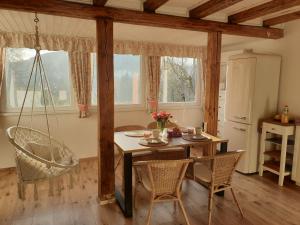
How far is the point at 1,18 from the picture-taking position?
9.90 feet

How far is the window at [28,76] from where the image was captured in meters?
3.91

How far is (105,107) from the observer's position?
2719mm

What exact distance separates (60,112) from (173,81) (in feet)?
7.91

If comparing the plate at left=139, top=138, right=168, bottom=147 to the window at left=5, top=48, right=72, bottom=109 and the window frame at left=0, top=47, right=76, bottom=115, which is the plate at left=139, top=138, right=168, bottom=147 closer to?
the window frame at left=0, top=47, right=76, bottom=115

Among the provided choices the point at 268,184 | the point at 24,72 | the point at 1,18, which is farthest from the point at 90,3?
the point at 268,184

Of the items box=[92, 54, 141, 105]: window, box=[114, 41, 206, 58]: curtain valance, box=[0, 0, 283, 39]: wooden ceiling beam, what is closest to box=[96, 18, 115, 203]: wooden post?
box=[0, 0, 283, 39]: wooden ceiling beam

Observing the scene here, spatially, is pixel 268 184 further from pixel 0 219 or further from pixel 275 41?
pixel 0 219

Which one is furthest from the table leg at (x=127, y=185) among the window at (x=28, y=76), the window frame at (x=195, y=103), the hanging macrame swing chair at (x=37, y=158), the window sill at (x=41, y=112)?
the window frame at (x=195, y=103)

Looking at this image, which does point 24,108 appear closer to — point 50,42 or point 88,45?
point 50,42

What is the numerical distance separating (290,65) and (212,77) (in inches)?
51.9

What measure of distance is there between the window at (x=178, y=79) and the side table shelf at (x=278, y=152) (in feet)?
6.74

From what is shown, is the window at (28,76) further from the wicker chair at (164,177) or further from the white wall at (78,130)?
the wicker chair at (164,177)

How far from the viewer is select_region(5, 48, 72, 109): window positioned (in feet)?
12.8

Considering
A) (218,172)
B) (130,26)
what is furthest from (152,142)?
(130,26)
